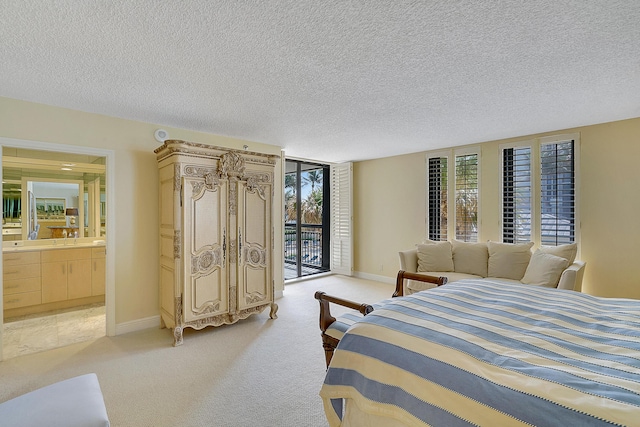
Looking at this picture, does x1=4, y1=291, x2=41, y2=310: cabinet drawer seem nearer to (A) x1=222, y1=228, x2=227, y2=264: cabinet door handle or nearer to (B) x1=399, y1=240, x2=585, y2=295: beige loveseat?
(A) x1=222, y1=228, x2=227, y2=264: cabinet door handle

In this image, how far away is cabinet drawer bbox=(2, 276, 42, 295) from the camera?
3881 mm

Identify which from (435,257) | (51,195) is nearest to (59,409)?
(435,257)

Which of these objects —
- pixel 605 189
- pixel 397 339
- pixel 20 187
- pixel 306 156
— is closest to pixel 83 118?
pixel 20 187

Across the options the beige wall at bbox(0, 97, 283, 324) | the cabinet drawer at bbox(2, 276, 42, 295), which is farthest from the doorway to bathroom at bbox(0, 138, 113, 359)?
the beige wall at bbox(0, 97, 283, 324)

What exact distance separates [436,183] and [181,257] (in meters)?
4.16

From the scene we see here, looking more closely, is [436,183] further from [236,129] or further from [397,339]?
[397,339]

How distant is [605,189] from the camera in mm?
3670

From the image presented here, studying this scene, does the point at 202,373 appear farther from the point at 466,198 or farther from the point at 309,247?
the point at 309,247

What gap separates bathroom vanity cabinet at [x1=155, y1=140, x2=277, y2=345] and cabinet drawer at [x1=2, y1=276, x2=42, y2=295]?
77.9 inches

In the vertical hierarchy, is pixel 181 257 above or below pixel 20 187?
below

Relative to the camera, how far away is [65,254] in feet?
14.1

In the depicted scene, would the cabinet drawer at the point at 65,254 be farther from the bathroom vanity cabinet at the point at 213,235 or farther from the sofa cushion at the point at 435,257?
the sofa cushion at the point at 435,257

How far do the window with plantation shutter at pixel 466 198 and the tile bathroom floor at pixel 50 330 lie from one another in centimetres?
517

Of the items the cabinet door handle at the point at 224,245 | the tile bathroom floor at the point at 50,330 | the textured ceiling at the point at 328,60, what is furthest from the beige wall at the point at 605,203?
the tile bathroom floor at the point at 50,330
